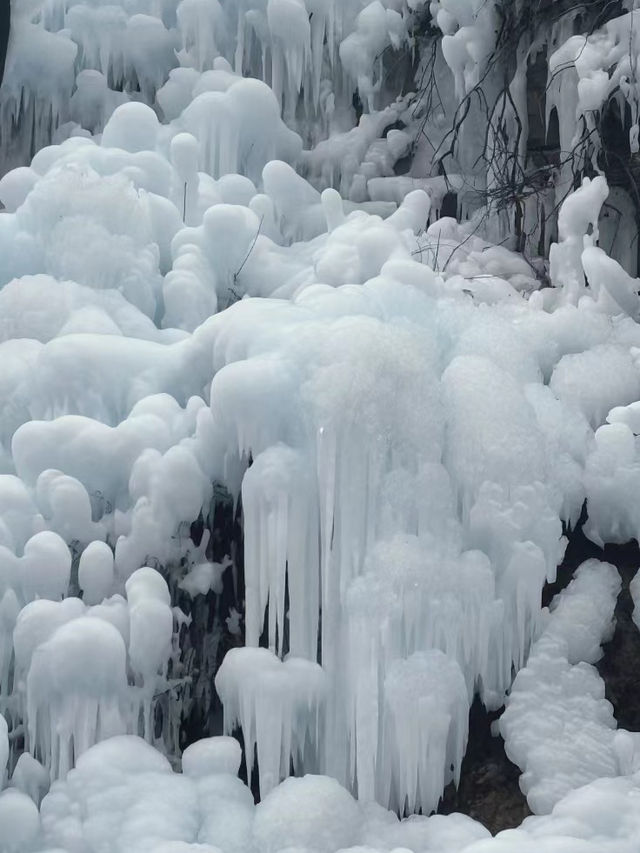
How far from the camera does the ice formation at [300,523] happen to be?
11.9 ft

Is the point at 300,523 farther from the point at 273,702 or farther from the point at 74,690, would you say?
the point at 74,690

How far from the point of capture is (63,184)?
501 centimetres

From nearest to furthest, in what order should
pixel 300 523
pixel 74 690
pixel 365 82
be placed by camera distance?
1. pixel 74 690
2. pixel 300 523
3. pixel 365 82

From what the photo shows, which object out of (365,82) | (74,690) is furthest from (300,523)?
(365,82)

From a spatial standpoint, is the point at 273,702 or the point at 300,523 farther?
the point at 300,523

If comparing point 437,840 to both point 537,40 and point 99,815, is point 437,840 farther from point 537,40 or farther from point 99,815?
point 537,40

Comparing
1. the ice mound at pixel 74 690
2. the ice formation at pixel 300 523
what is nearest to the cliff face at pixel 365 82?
the ice formation at pixel 300 523

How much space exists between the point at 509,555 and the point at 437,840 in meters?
0.90

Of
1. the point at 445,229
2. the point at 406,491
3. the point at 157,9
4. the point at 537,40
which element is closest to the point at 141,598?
the point at 406,491

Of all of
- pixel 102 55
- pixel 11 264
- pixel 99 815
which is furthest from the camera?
A: pixel 102 55

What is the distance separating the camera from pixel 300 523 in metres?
3.83

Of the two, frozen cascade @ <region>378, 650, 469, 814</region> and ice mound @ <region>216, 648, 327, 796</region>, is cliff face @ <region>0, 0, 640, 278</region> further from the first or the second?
ice mound @ <region>216, 648, 327, 796</region>

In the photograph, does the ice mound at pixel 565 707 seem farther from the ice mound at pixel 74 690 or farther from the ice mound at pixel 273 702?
the ice mound at pixel 74 690

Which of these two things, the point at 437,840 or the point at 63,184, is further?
the point at 63,184
